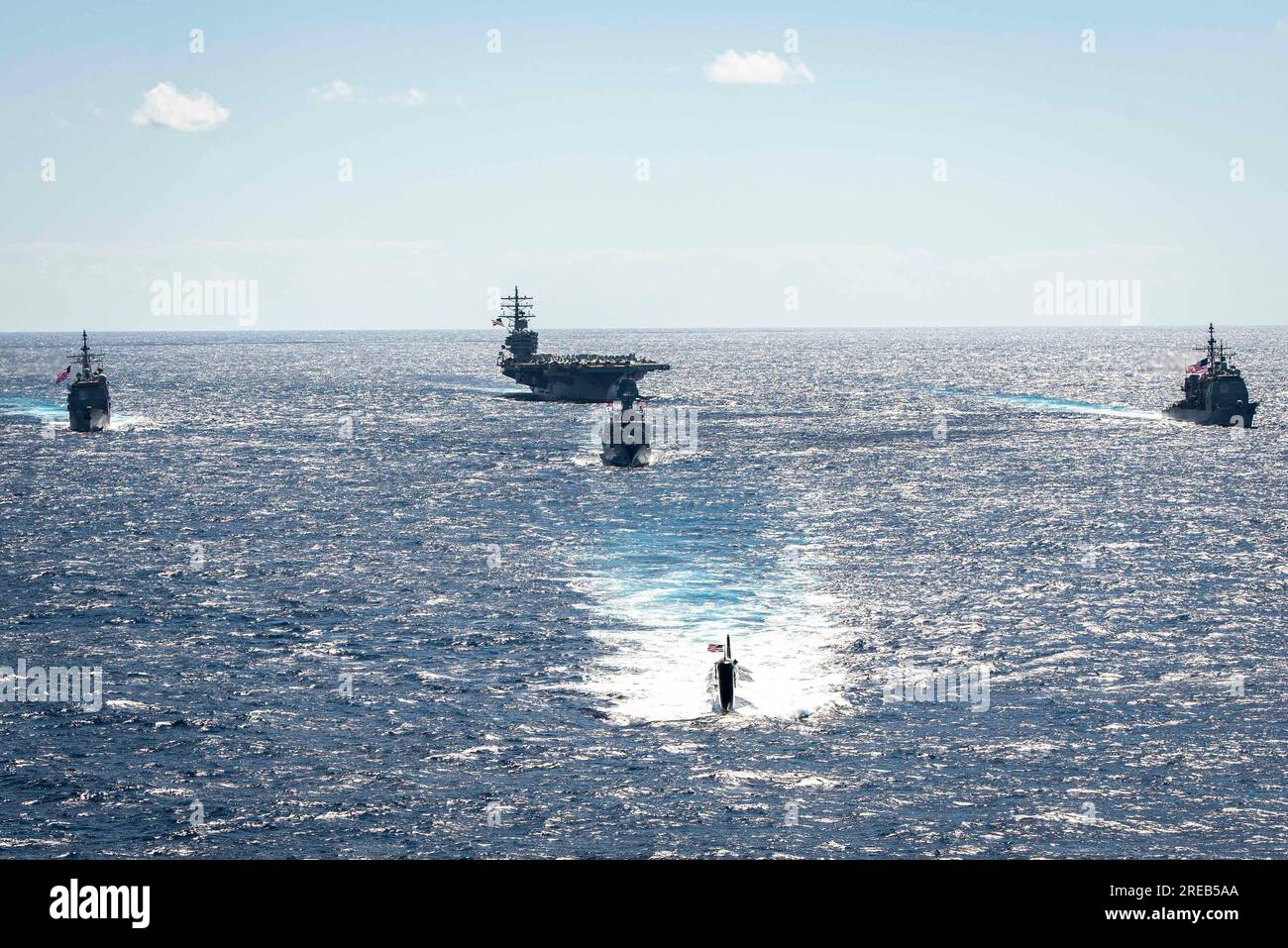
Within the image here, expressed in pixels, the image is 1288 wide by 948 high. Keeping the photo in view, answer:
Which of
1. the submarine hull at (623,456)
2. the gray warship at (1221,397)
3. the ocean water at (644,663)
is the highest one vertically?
the gray warship at (1221,397)

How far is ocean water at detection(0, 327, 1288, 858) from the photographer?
35438mm

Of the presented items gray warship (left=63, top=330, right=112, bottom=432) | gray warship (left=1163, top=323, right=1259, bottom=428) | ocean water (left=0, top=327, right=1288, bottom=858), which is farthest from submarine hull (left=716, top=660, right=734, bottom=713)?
gray warship (left=63, top=330, right=112, bottom=432)

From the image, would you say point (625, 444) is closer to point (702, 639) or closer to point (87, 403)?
point (702, 639)

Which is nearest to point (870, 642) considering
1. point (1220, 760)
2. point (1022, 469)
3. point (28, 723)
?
point (1220, 760)

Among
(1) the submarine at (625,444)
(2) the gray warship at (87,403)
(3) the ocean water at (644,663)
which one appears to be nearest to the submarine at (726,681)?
(3) the ocean water at (644,663)

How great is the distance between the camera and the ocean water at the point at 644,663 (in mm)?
35438

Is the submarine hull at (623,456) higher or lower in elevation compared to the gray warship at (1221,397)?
lower

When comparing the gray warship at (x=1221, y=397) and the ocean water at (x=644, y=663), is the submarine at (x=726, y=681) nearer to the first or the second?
the ocean water at (x=644, y=663)

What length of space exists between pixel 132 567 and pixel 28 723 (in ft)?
99.9

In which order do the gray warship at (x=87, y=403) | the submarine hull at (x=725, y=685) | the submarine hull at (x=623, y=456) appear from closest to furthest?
the submarine hull at (x=725, y=685), the submarine hull at (x=623, y=456), the gray warship at (x=87, y=403)

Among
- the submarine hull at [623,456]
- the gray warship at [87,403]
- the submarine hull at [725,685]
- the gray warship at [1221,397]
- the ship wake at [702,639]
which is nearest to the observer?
the submarine hull at [725,685]

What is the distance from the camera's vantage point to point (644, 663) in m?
51.9

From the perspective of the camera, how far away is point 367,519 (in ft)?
302
